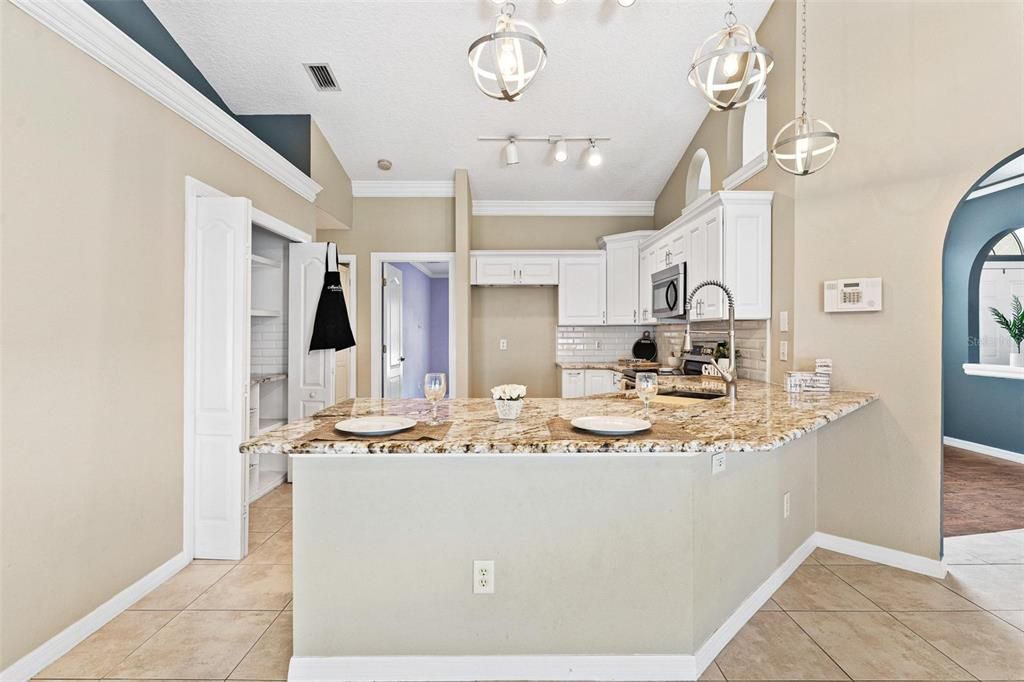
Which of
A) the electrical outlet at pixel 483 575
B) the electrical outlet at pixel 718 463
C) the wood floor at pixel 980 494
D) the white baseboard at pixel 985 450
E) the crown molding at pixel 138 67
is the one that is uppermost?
the crown molding at pixel 138 67

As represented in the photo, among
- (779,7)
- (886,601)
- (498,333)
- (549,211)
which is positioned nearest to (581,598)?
(886,601)

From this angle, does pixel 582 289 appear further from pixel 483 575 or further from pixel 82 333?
pixel 82 333

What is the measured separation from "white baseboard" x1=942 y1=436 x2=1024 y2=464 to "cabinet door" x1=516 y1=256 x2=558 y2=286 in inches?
155

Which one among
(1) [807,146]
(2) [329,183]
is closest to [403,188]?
(2) [329,183]

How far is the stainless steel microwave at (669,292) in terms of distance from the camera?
3980 millimetres

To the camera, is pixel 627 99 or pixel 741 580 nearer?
pixel 741 580

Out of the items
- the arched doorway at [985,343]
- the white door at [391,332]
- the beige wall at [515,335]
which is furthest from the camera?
the beige wall at [515,335]

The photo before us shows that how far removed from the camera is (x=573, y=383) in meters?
5.33

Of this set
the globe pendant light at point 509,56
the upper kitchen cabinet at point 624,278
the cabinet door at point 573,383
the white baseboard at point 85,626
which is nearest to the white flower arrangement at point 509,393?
the globe pendant light at point 509,56

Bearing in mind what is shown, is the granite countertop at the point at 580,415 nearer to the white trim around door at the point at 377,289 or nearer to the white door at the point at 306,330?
the white door at the point at 306,330

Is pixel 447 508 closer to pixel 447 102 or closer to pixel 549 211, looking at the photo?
pixel 447 102

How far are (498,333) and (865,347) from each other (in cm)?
374

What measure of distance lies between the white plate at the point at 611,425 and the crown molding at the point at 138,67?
2463 mm

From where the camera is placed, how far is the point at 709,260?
349cm
